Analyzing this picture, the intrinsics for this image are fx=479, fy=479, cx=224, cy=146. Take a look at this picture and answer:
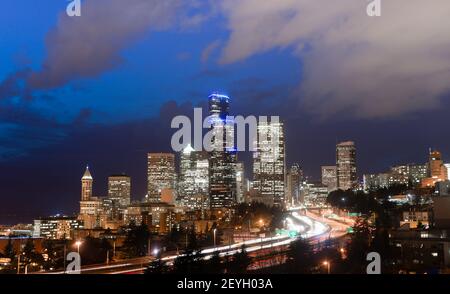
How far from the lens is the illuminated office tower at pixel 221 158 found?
51.3 meters

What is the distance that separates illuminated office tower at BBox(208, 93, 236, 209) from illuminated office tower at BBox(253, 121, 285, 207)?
4.73 m

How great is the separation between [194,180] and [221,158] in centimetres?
459

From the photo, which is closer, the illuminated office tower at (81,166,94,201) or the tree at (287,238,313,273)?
the tree at (287,238,313,273)

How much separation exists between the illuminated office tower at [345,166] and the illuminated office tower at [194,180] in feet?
60.0

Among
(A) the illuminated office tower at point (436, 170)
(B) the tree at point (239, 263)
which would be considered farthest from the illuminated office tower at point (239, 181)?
(B) the tree at point (239, 263)

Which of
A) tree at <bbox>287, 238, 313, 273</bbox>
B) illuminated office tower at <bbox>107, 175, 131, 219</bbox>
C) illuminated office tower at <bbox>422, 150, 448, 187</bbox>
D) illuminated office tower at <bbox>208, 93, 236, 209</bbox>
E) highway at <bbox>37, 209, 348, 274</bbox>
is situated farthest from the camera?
illuminated office tower at <bbox>107, 175, 131, 219</bbox>

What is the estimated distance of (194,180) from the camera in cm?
5619

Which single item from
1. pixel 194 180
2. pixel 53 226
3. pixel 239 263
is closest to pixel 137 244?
pixel 239 263

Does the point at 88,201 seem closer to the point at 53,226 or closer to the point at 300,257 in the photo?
the point at 53,226

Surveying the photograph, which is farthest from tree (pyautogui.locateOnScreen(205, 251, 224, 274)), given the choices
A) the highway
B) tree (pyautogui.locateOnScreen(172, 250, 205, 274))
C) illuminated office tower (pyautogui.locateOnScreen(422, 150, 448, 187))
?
illuminated office tower (pyautogui.locateOnScreen(422, 150, 448, 187))

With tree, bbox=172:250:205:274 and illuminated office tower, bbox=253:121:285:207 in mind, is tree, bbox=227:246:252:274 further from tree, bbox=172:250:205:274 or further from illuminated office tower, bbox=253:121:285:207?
illuminated office tower, bbox=253:121:285:207

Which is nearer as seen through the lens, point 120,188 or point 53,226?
point 53,226

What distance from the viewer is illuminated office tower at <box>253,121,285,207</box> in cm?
5784
